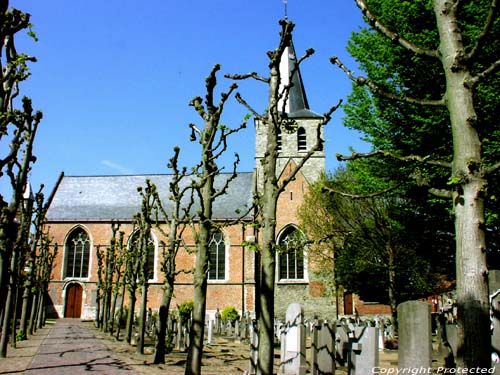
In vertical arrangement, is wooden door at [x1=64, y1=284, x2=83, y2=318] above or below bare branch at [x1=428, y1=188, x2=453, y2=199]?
below

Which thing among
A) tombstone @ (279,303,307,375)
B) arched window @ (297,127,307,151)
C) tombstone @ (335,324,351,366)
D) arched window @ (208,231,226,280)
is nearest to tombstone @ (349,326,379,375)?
tombstone @ (279,303,307,375)

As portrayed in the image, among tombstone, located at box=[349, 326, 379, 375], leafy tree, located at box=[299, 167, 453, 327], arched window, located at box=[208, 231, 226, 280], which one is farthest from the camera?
arched window, located at box=[208, 231, 226, 280]

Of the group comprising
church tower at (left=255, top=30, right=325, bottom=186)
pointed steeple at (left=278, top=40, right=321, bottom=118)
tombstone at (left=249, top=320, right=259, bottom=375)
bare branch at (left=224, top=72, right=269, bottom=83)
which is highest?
pointed steeple at (left=278, top=40, right=321, bottom=118)

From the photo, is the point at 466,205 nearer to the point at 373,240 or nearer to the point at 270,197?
the point at 270,197

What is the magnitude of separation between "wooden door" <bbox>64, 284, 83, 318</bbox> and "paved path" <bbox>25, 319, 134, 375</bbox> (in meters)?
16.8

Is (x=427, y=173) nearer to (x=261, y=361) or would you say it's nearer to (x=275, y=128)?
(x=275, y=128)

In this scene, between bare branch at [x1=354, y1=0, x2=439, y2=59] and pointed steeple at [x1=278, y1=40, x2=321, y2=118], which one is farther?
pointed steeple at [x1=278, y1=40, x2=321, y2=118]

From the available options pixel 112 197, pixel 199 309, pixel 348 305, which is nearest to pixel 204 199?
pixel 199 309

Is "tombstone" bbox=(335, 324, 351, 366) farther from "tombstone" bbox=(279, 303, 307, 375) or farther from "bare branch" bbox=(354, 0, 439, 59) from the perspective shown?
"bare branch" bbox=(354, 0, 439, 59)

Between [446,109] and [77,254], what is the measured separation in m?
29.6

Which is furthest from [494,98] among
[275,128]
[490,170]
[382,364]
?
[490,170]

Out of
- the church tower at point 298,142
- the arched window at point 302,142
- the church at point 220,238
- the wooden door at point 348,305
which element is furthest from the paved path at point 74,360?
the arched window at point 302,142

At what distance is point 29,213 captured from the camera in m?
17.0

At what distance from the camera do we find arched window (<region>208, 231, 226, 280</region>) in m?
31.7
